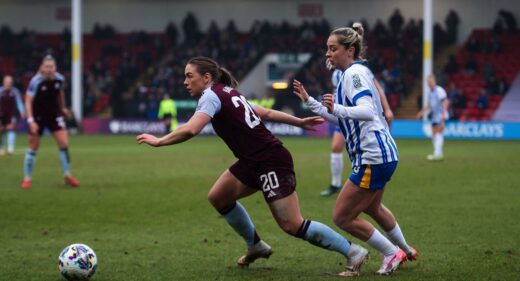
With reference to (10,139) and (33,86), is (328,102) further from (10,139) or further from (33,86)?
(10,139)

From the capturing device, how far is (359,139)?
7.80 m

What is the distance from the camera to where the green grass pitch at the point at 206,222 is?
8.41 metres

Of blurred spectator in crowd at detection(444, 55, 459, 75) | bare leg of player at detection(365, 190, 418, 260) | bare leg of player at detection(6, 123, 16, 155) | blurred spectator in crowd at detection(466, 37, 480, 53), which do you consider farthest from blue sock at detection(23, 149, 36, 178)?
blurred spectator in crowd at detection(466, 37, 480, 53)

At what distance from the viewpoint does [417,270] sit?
8.27 meters

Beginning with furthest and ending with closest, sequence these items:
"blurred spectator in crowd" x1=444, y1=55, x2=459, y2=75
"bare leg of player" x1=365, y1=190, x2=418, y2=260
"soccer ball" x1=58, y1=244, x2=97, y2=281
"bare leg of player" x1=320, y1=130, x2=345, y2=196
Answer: "blurred spectator in crowd" x1=444, y1=55, x2=459, y2=75, "bare leg of player" x1=320, y1=130, x2=345, y2=196, "bare leg of player" x1=365, y1=190, x2=418, y2=260, "soccer ball" x1=58, y1=244, x2=97, y2=281

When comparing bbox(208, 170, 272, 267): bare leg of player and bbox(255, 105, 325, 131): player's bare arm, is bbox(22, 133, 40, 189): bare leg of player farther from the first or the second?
bbox(255, 105, 325, 131): player's bare arm

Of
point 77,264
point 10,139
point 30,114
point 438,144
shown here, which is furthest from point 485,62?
point 77,264

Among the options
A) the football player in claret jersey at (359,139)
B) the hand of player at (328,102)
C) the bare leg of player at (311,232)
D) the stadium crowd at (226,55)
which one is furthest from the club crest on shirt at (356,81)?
the stadium crowd at (226,55)

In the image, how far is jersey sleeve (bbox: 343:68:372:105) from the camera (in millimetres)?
7648

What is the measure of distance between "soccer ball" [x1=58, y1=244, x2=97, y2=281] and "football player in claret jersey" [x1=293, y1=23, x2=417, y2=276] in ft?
7.51

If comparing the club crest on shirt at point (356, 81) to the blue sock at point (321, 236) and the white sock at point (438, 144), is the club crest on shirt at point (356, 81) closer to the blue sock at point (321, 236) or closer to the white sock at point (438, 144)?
the blue sock at point (321, 236)

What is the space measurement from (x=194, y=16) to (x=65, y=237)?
42355mm

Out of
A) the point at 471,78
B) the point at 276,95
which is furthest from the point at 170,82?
the point at 471,78

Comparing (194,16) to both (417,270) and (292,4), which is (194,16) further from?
(417,270)
